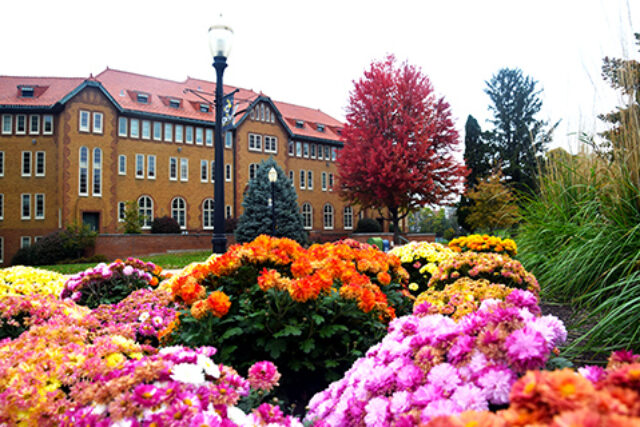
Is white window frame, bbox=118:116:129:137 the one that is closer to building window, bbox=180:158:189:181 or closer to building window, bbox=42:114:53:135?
building window, bbox=42:114:53:135

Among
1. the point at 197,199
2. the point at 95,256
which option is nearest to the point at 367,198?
the point at 95,256

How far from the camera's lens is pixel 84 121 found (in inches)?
1174

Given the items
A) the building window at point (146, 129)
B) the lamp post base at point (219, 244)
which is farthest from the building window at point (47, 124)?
the lamp post base at point (219, 244)

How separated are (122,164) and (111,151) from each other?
1.20 m

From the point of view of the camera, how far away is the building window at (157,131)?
32.9 meters

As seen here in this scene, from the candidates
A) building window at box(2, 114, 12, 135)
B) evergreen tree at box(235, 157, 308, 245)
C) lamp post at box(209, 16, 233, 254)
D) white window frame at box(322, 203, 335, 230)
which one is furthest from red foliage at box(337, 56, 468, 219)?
building window at box(2, 114, 12, 135)

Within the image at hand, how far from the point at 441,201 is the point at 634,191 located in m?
19.3

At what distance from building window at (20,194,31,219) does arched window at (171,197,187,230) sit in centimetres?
971

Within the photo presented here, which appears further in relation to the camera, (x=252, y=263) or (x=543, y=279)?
(x=543, y=279)

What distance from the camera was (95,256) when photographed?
23.2 m

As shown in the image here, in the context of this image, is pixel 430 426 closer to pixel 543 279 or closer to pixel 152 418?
pixel 152 418

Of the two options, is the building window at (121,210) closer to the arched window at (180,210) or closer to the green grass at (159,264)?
the arched window at (180,210)

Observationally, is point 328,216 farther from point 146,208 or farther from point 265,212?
point 265,212

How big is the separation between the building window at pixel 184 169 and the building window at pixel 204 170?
4.02 feet
